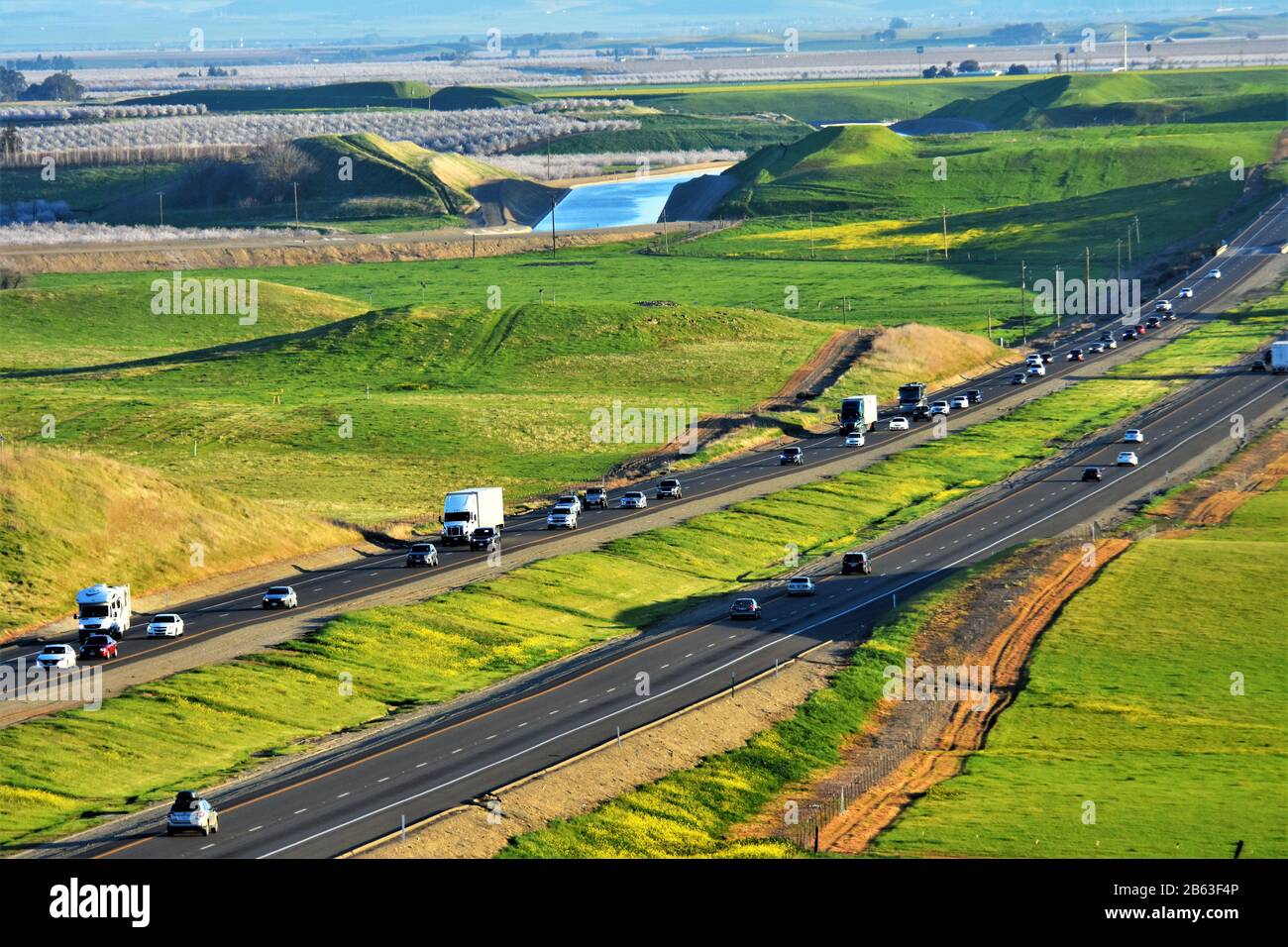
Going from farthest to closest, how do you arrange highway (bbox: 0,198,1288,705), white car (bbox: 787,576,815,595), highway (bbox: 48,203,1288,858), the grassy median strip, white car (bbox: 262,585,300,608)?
white car (bbox: 787,576,815,595), white car (bbox: 262,585,300,608), highway (bbox: 0,198,1288,705), the grassy median strip, highway (bbox: 48,203,1288,858)

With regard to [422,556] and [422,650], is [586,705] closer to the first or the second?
[422,650]

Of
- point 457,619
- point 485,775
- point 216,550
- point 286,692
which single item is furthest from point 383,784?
point 216,550

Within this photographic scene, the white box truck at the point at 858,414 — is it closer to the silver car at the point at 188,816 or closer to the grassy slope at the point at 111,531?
the grassy slope at the point at 111,531

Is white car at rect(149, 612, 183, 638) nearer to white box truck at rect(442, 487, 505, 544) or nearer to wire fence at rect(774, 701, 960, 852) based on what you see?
white box truck at rect(442, 487, 505, 544)

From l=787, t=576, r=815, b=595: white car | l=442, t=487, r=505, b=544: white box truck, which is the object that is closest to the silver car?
l=787, t=576, r=815, b=595: white car

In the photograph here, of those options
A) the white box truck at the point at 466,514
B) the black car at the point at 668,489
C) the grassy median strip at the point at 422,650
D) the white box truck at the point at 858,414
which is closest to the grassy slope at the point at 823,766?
the grassy median strip at the point at 422,650
